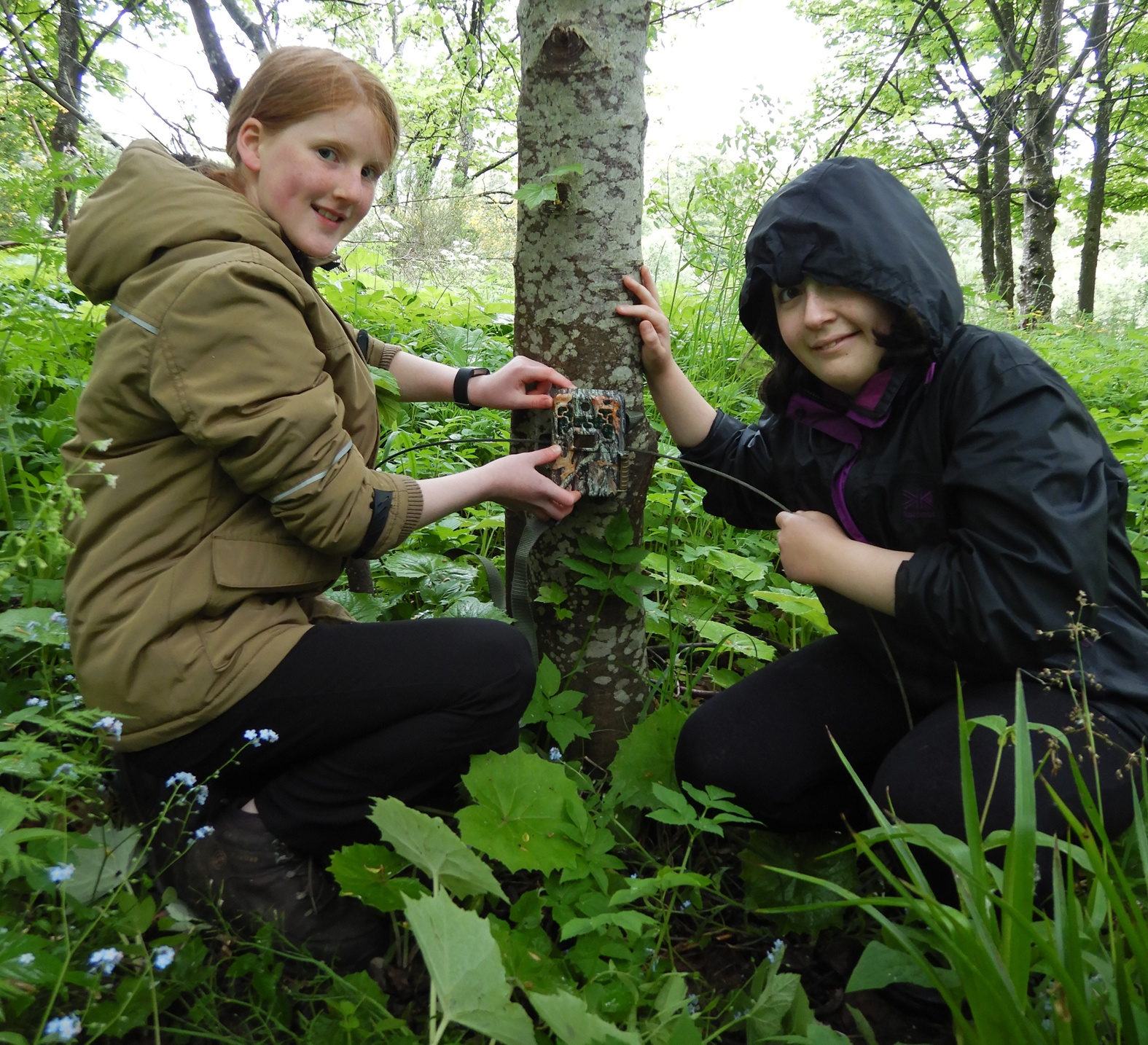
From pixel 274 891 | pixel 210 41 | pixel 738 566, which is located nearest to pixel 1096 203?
pixel 210 41

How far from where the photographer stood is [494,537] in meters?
3.01

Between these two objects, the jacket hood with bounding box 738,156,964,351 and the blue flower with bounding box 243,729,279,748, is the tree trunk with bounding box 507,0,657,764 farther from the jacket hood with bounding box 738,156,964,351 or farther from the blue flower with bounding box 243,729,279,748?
the blue flower with bounding box 243,729,279,748

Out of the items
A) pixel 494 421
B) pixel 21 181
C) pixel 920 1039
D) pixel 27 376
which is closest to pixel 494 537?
pixel 494 421

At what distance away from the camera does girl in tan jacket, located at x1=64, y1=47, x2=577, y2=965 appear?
1.43 metres

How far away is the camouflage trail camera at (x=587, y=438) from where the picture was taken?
6.22 feet

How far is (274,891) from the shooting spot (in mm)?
1542

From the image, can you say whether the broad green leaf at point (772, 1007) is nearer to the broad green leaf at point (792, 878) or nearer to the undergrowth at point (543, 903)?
the undergrowth at point (543, 903)

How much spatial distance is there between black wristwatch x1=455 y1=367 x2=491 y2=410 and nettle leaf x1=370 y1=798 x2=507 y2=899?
117cm

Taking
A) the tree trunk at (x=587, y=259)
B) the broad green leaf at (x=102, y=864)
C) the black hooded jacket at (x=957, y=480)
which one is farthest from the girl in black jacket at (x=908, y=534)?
the broad green leaf at (x=102, y=864)

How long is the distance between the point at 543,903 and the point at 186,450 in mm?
1135

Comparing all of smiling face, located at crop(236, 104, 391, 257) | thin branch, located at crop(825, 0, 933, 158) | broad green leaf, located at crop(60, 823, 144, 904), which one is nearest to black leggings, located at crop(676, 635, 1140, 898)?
broad green leaf, located at crop(60, 823, 144, 904)

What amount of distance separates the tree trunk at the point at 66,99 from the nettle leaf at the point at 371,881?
78.2 inches

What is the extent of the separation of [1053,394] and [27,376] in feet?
9.61

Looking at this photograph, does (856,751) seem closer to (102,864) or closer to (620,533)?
(620,533)
